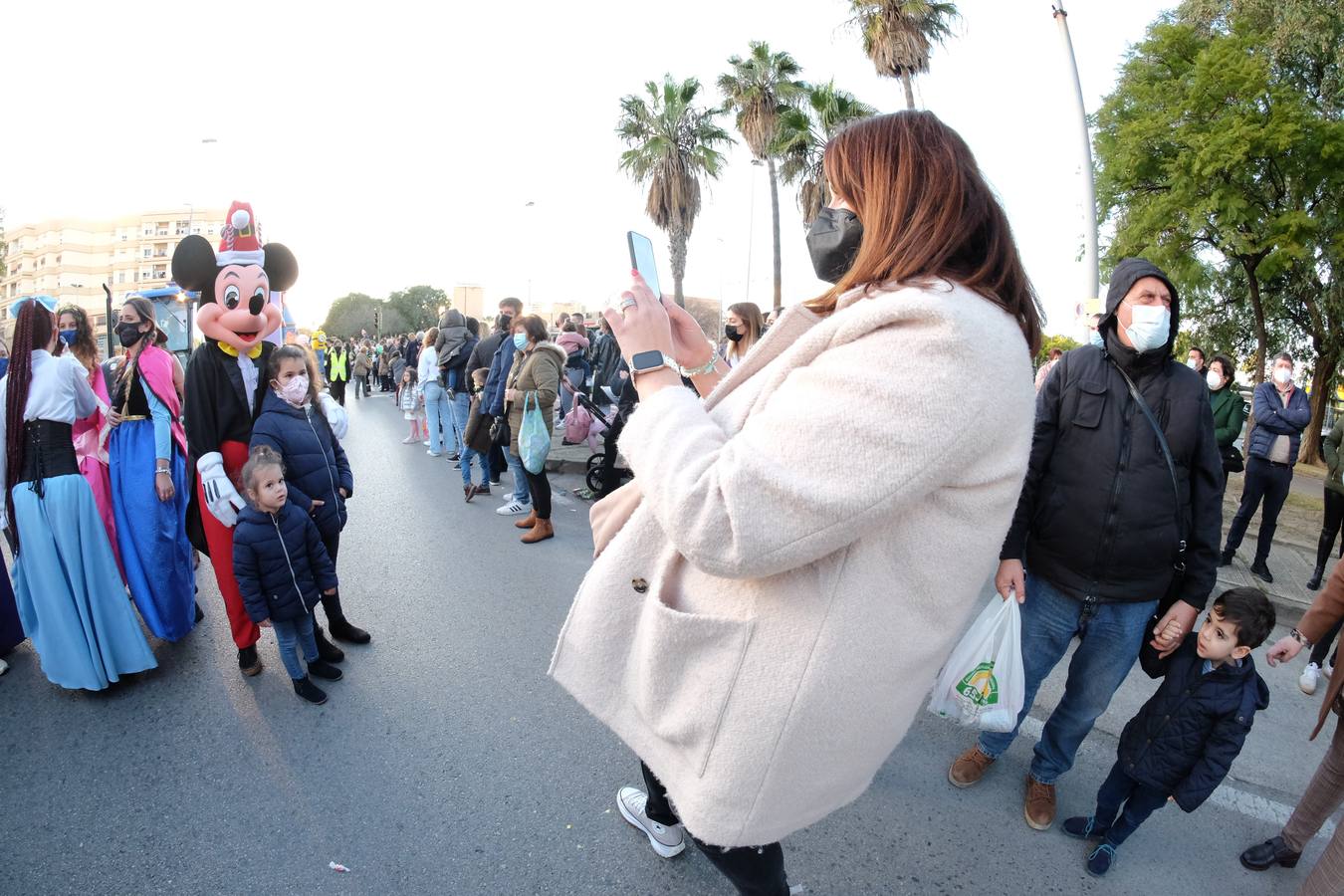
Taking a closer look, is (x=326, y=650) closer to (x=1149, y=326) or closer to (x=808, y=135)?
(x=1149, y=326)

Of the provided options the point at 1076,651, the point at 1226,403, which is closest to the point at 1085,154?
the point at 1226,403

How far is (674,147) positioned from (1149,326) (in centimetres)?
2150

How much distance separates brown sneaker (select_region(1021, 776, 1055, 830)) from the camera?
2.82m

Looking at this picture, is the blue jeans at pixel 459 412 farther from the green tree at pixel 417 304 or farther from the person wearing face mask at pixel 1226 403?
the green tree at pixel 417 304

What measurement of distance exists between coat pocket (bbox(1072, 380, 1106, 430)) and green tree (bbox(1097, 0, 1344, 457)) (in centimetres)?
1269

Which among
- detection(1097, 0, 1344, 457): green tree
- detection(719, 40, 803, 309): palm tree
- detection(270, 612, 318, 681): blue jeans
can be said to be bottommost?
detection(270, 612, 318, 681): blue jeans

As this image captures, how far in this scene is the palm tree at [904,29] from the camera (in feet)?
51.1

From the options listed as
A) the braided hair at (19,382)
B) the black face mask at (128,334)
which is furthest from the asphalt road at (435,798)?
the black face mask at (128,334)

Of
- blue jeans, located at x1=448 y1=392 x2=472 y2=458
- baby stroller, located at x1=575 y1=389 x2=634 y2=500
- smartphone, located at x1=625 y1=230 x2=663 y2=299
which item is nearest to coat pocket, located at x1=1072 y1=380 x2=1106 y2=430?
smartphone, located at x1=625 y1=230 x2=663 y2=299

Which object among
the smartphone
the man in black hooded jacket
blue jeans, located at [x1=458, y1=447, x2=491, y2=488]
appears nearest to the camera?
the smartphone

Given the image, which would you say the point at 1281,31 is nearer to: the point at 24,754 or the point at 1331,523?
the point at 1331,523

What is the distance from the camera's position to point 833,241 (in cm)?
138

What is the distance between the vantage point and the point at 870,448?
3.43ft

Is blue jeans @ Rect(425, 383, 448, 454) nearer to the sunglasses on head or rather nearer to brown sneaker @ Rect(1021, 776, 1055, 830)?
the sunglasses on head
